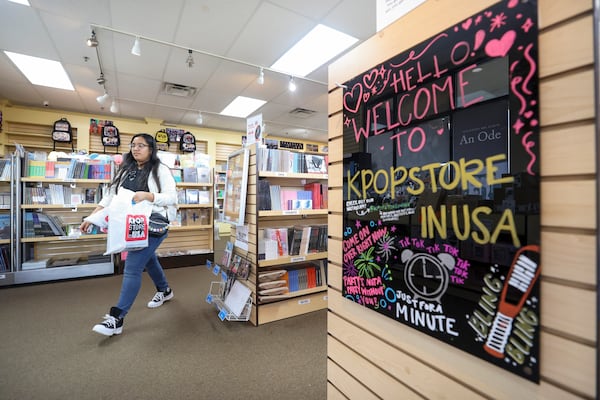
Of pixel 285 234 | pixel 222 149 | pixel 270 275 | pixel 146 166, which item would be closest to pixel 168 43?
pixel 146 166

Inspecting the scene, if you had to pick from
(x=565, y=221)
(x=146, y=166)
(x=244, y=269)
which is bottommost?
(x=244, y=269)

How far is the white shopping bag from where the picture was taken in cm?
223

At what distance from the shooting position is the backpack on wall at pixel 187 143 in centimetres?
728

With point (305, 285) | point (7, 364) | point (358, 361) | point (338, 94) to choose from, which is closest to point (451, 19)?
point (338, 94)

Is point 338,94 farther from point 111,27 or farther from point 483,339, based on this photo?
point 111,27

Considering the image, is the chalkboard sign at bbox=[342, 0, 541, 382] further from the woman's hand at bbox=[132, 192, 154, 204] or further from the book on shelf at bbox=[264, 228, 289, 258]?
the woman's hand at bbox=[132, 192, 154, 204]

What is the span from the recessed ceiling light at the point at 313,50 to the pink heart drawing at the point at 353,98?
2.71 metres

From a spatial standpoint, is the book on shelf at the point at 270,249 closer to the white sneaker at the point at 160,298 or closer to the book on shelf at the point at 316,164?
the book on shelf at the point at 316,164

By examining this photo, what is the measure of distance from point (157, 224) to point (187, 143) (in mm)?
5292

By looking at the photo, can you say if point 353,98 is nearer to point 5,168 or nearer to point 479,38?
point 479,38

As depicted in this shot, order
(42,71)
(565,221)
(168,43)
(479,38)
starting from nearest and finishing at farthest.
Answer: (565,221) → (479,38) → (168,43) → (42,71)

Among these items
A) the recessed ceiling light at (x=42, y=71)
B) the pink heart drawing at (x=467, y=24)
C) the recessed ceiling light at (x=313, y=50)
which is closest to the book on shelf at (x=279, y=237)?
the pink heart drawing at (x=467, y=24)

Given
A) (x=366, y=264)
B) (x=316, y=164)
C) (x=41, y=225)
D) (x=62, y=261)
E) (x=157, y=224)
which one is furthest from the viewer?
(x=62, y=261)

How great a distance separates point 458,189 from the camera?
2.52 ft
